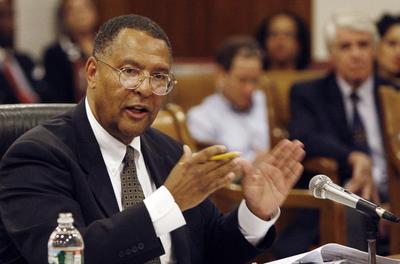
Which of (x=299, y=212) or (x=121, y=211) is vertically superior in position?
(x=121, y=211)

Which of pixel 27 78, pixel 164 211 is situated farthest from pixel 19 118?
pixel 27 78

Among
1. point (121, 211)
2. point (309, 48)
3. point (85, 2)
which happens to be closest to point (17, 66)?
point (85, 2)

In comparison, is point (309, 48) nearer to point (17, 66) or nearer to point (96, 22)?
point (96, 22)

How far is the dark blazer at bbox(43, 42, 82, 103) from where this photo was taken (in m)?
6.36

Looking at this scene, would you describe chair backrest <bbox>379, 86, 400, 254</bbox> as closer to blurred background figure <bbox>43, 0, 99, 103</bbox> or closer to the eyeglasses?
the eyeglasses

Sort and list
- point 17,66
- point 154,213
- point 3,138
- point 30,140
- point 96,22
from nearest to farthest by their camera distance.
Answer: point 154,213
point 30,140
point 3,138
point 17,66
point 96,22

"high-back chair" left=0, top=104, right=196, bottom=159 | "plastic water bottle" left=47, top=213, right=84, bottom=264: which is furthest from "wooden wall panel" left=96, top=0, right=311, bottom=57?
"plastic water bottle" left=47, top=213, right=84, bottom=264

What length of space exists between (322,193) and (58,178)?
69 centimetres

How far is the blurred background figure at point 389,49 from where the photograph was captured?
19.7 ft

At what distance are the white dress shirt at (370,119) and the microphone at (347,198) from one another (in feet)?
8.26

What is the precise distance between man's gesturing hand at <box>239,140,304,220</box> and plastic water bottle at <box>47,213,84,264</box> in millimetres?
560

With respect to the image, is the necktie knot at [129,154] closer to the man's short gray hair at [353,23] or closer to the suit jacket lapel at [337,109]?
the suit jacket lapel at [337,109]

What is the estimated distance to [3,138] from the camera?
2795 millimetres

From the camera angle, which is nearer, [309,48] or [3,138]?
[3,138]
